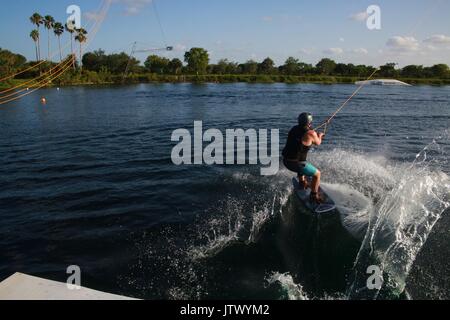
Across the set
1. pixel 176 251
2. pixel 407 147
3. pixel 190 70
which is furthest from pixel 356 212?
pixel 190 70

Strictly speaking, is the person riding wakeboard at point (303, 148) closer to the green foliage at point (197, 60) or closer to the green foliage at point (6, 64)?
the green foliage at point (6, 64)

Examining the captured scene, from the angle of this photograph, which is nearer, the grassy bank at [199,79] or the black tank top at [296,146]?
the black tank top at [296,146]

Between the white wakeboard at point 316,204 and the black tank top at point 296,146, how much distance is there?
127 centimetres

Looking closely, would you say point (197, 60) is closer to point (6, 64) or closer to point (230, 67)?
point (230, 67)

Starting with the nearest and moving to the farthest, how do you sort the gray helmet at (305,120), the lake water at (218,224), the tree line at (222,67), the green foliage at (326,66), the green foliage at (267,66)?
1. the lake water at (218,224)
2. the gray helmet at (305,120)
3. the tree line at (222,67)
4. the green foliage at (326,66)
5. the green foliage at (267,66)

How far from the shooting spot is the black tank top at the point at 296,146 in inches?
376

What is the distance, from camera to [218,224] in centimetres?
1055

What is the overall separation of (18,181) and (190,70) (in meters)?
127

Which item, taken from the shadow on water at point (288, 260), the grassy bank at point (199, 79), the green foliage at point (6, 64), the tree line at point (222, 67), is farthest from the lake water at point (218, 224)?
the tree line at point (222, 67)

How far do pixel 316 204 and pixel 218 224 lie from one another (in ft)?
9.47

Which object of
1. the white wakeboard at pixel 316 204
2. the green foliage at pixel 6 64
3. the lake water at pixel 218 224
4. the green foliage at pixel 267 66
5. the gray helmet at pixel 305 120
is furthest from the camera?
the green foliage at pixel 267 66

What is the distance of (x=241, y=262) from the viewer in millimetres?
8523

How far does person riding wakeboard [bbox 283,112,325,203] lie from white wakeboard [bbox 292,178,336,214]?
0.16 metres
